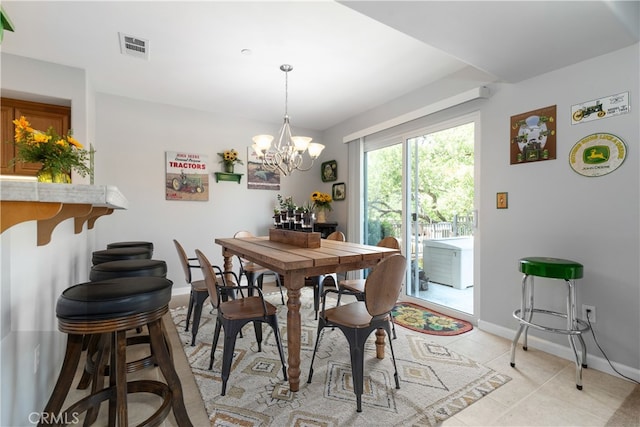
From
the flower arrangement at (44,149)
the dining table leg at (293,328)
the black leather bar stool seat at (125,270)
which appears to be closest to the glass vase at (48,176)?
the flower arrangement at (44,149)

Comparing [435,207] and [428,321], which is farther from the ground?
[435,207]

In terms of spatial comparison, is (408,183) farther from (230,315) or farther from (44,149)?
(44,149)

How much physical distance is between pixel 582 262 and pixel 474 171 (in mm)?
1182

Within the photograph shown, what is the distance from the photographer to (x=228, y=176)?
438cm

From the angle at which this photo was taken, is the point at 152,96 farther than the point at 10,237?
Yes

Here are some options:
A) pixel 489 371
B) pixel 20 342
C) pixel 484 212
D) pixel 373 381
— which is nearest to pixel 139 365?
pixel 20 342

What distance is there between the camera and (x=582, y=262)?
7.19ft

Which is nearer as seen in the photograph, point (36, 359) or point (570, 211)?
point (36, 359)

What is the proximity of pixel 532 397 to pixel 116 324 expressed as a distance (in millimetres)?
2303

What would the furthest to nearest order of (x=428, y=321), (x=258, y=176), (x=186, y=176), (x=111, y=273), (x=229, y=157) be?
1. (x=258, y=176)
2. (x=229, y=157)
3. (x=186, y=176)
4. (x=428, y=321)
5. (x=111, y=273)

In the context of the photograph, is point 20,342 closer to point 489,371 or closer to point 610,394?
point 489,371

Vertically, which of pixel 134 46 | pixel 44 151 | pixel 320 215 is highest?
pixel 134 46

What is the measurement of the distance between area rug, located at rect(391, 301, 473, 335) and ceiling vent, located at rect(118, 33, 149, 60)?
352cm

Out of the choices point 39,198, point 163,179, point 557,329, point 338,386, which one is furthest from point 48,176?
point 557,329
